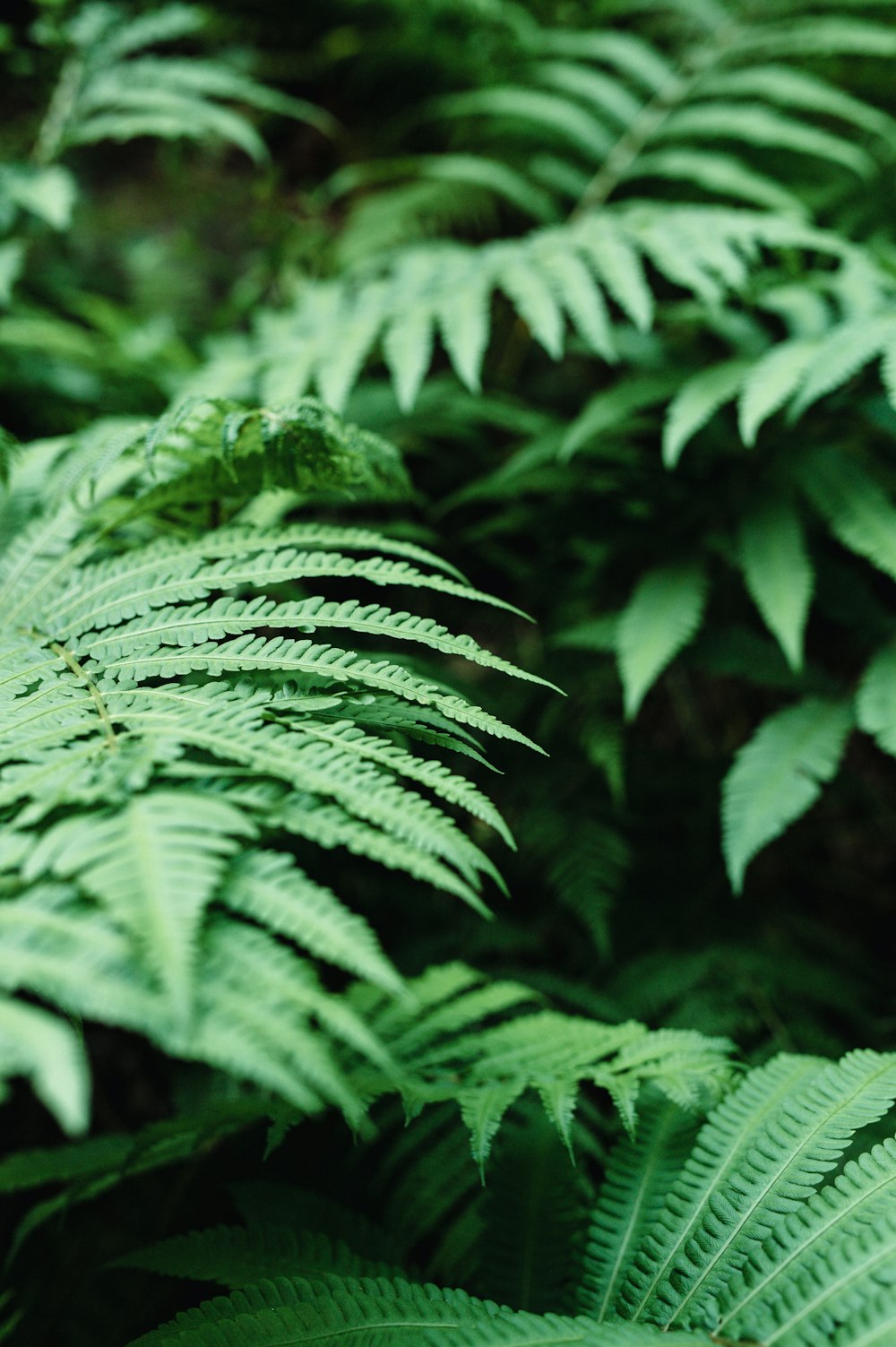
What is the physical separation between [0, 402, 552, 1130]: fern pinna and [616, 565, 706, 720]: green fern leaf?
0.64m

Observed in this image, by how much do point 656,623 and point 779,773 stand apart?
40 cm

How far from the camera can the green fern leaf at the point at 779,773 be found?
1.69 meters

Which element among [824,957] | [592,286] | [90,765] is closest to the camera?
[90,765]

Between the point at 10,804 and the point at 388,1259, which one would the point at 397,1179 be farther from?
the point at 10,804

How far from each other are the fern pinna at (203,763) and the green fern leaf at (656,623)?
0.64 metres

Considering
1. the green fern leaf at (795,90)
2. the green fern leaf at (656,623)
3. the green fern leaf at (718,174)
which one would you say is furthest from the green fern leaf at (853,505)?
the green fern leaf at (795,90)

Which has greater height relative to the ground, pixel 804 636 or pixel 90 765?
pixel 804 636

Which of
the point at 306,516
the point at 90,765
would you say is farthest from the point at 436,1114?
the point at 306,516

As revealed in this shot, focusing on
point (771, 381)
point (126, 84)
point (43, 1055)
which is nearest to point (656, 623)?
point (771, 381)

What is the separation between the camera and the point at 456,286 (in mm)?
2129

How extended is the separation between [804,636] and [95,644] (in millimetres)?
2056

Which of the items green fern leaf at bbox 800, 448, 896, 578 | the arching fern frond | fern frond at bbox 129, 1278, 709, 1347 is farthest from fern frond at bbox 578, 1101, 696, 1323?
the arching fern frond

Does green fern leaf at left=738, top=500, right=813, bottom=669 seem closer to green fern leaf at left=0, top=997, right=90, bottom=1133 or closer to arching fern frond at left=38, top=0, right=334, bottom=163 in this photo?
green fern leaf at left=0, top=997, right=90, bottom=1133

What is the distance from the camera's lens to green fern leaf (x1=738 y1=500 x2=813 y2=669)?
175cm
